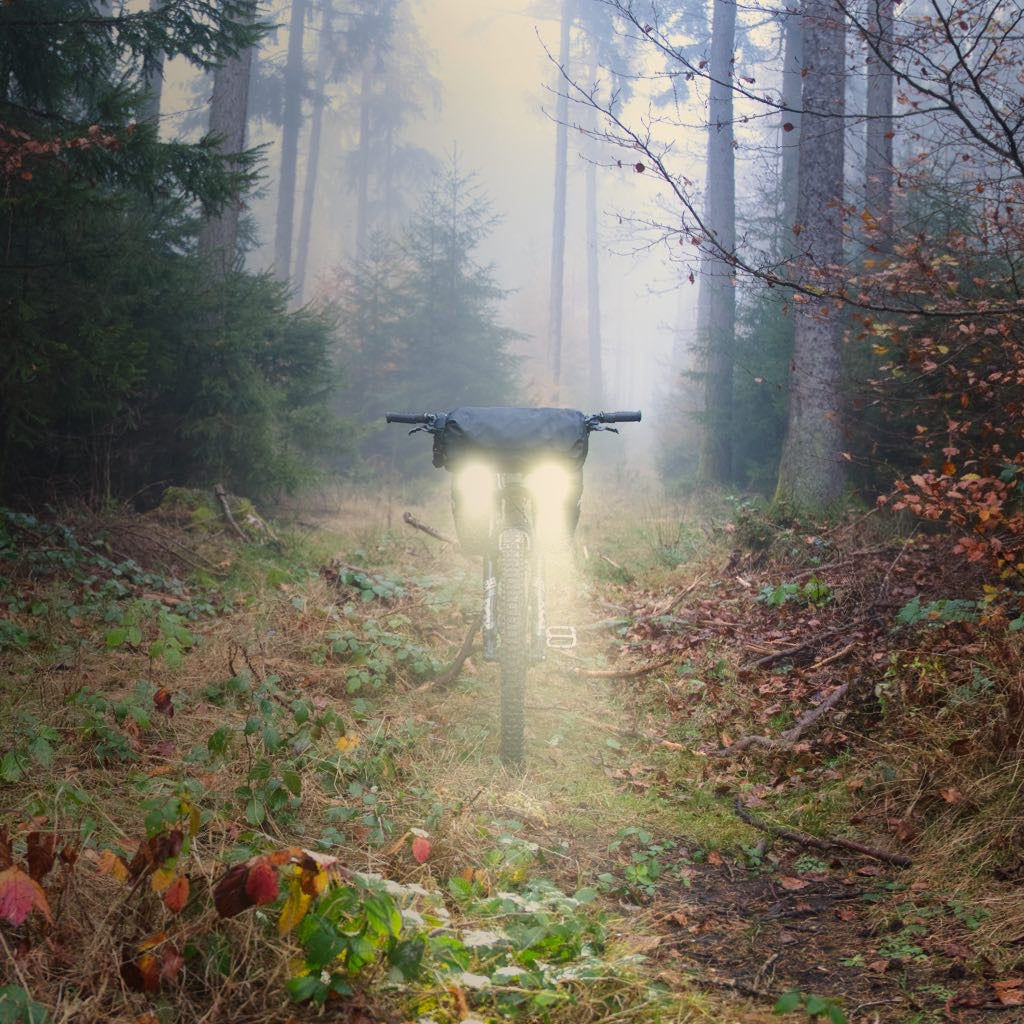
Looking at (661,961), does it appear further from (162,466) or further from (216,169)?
(162,466)

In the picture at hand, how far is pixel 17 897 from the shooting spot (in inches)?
81.3

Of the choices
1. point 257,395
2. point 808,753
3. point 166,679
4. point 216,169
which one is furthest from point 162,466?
point 808,753

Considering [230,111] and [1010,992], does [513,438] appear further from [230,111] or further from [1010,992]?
[230,111]

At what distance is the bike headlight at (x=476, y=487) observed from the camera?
16.9ft

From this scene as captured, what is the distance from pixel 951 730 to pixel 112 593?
19.2 feet

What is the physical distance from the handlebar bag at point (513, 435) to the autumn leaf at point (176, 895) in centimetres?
309

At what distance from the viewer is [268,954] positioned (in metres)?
2.32

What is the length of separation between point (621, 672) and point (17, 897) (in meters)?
4.69

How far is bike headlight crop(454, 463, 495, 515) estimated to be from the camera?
5.15m

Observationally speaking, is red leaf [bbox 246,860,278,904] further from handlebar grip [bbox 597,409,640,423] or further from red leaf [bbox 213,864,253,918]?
handlebar grip [bbox 597,409,640,423]

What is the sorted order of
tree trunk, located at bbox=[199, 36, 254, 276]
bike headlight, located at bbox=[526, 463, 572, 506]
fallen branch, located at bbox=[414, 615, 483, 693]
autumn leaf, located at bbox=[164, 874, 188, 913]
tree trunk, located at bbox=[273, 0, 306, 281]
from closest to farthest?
1. autumn leaf, located at bbox=[164, 874, 188, 913]
2. bike headlight, located at bbox=[526, 463, 572, 506]
3. fallen branch, located at bbox=[414, 615, 483, 693]
4. tree trunk, located at bbox=[199, 36, 254, 276]
5. tree trunk, located at bbox=[273, 0, 306, 281]

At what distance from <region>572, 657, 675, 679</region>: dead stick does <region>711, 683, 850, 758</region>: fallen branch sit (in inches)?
48.0

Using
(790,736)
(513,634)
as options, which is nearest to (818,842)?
(790,736)

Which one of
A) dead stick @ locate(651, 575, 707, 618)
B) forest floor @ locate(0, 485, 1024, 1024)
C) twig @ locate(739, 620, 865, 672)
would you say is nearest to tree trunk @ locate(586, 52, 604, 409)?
dead stick @ locate(651, 575, 707, 618)
